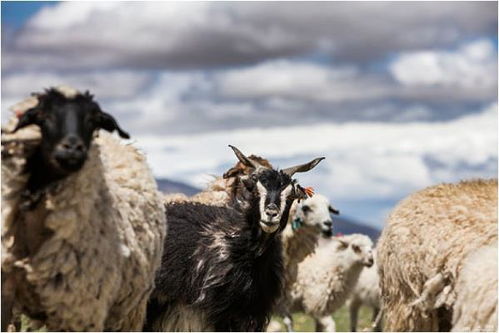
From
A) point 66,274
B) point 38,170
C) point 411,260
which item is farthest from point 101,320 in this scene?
point 411,260

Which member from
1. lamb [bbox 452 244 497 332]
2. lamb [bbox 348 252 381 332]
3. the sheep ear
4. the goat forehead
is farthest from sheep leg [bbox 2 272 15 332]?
lamb [bbox 348 252 381 332]

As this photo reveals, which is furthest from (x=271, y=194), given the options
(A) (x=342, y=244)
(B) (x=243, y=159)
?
(A) (x=342, y=244)

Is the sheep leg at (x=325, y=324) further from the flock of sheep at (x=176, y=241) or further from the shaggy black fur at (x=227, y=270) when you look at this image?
the shaggy black fur at (x=227, y=270)

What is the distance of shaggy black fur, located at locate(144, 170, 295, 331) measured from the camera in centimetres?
1046

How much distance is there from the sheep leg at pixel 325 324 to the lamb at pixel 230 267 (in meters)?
6.84

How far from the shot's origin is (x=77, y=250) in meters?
7.55

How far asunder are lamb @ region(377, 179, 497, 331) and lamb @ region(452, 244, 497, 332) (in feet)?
4.61

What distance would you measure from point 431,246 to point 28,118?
5477 mm

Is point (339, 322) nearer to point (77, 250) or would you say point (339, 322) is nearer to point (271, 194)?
point (271, 194)

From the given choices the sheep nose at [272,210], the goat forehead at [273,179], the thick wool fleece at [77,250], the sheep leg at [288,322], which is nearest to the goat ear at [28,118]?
the thick wool fleece at [77,250]

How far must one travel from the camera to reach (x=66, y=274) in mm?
7523

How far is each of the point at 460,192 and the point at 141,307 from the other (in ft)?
15.4

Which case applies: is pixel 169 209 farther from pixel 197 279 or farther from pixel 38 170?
pixel 38 170

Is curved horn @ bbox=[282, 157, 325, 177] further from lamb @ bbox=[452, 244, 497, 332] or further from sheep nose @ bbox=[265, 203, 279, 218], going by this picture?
lamb @ bbox=[452, 244, 497, 332]
